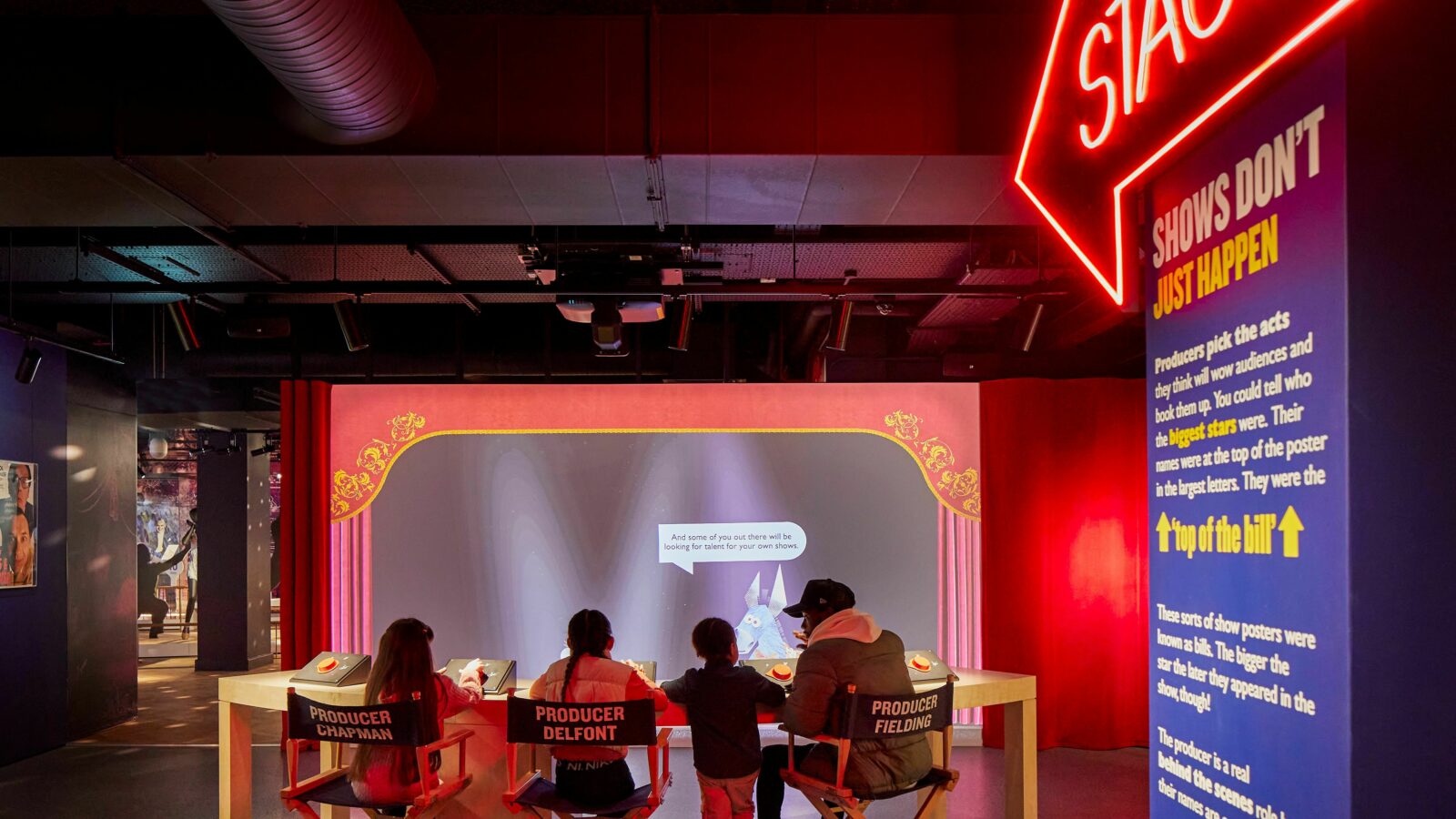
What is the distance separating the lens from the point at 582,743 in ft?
12.5

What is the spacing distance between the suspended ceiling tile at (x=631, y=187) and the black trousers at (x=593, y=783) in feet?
8.32

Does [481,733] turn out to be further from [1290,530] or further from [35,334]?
[35,334]

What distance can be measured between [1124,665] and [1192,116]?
19.7 feet

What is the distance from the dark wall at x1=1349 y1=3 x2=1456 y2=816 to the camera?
2076 mm

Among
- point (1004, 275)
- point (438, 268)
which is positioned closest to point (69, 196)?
point (438, 268)

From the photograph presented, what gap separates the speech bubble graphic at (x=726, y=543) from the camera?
7.91 m

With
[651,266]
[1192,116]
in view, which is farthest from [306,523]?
[1192,116]

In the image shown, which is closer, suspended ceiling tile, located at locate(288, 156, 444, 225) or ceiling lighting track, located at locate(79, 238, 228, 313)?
suspended ceiling tile, located at locate(288, 156, 444, 225)

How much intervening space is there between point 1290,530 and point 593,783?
2658mm

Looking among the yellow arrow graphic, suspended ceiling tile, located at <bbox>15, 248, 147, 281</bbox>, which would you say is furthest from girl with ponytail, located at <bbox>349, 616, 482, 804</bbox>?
suspended ceiling tile, located at <bbox>15, 248, 147, 281</bbox>

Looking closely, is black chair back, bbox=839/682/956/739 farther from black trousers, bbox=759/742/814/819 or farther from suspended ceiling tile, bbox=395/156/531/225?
suspended ceiling tile, bbox=395/156/531/225

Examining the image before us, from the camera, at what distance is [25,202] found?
5.07 meters

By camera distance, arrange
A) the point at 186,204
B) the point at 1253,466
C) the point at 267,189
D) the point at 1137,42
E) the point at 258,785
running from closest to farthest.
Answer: the point at 1253,466 → the point at 1137,42 → the point at 267,189 → the point at 186,204 → the point at 258,785

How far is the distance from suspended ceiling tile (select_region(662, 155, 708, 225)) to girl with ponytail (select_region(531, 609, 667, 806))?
2019 mm
